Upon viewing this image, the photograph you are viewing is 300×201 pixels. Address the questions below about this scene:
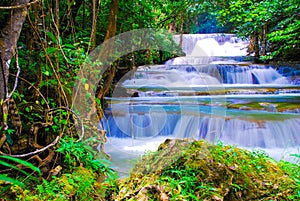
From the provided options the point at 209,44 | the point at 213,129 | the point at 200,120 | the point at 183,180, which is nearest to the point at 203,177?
the point at 183,180

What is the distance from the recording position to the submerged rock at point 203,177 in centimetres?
163

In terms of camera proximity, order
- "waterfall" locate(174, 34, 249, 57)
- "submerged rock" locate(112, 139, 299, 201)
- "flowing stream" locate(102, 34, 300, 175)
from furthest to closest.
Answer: "waterfall" locate(174, 34, 249, 57) → "flowing stream" locate(102, 34, 300, 175) → "submerged rock" locate(112, 139, 299, 201)

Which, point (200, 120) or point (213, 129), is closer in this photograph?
point (213, 129)

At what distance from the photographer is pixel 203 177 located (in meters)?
1.76

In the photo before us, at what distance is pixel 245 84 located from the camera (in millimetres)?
10094

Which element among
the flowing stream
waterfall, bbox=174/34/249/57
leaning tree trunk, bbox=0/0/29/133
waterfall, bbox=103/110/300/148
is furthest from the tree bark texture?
waterfall, bbox=174/34/249/57

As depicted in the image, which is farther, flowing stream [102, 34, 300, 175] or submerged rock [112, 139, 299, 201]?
flowing stream [102, 34, 300, 175]

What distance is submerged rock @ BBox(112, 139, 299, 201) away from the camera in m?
1.63

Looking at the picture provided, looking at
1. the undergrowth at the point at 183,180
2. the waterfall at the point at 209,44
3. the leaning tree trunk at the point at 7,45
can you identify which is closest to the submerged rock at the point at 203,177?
the undergrowth at the point at 183,180

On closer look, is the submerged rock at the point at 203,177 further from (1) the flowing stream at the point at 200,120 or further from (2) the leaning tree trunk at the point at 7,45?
(1) the flowing stream at the point at 200,120

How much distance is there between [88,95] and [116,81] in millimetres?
5537

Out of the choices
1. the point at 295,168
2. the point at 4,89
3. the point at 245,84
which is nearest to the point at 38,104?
the point at 4,89

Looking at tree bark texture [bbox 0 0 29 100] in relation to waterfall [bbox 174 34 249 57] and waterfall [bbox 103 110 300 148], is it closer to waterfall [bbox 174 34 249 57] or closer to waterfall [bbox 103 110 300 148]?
waterfall [bbox 103 110 300 148]

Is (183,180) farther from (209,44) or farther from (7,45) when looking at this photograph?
(209,44)
